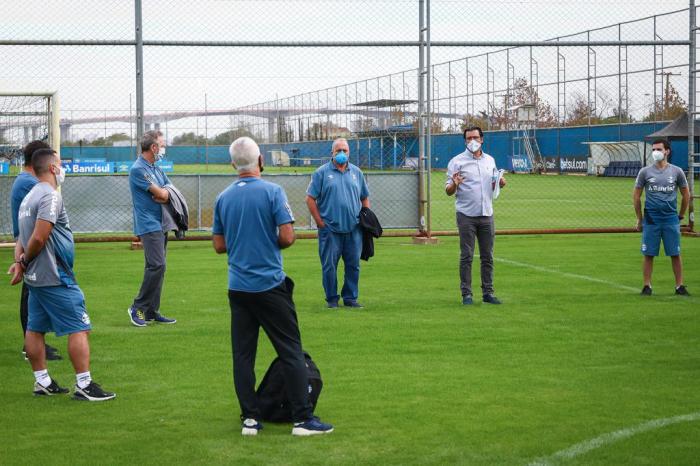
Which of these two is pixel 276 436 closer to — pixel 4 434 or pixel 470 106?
pixel 4 434

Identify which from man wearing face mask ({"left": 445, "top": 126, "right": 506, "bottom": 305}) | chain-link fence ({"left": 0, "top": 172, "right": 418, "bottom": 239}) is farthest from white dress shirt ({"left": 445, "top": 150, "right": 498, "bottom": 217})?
chain-link fence ({"left": 0, "top": 172, "right": 418, "bottom": 239})

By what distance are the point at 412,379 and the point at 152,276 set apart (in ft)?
12.2

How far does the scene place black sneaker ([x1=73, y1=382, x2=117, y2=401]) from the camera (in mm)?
7105

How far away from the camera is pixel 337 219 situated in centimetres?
1130

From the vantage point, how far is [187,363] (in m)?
8.36

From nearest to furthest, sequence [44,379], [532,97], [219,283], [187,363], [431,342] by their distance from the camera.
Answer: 1. [44,379]
2. [187,363]
3. [431,342]
4. [219,283]
5. [532,97]

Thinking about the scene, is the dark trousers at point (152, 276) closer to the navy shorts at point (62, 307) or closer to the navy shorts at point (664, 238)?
the navy shorts at point (62, 307)

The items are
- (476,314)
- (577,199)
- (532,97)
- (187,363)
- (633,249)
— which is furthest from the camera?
(532,97)

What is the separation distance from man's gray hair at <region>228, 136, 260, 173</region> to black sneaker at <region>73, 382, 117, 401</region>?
212 centimetres

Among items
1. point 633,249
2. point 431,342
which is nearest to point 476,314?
point 431,342

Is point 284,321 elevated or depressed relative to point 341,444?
elevated

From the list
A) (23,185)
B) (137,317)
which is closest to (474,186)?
(137,317)

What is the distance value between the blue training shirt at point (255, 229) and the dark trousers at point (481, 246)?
557cm

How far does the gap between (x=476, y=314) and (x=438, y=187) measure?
2750 cm
